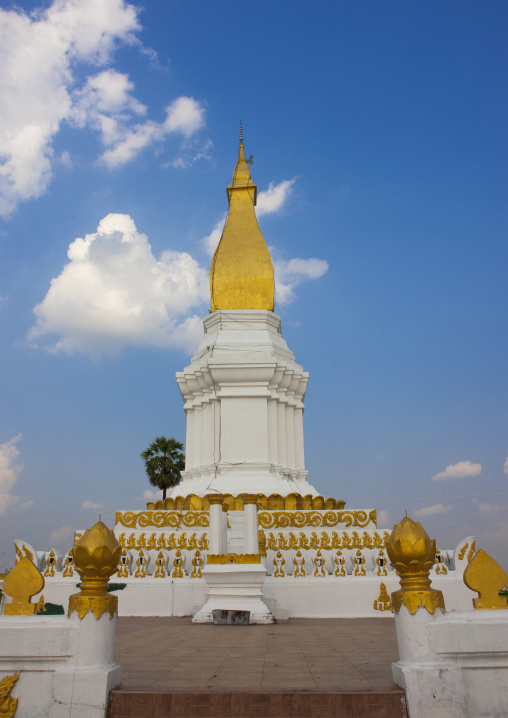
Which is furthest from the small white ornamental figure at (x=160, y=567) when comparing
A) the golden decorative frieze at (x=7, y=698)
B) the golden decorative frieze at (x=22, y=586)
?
the golden decorative frieze at (x=7, y=698)

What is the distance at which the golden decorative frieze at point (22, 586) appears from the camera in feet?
17.6

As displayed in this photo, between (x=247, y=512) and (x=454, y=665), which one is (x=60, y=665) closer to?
(x=454, y=665)

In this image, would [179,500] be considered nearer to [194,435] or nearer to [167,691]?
[194,435]

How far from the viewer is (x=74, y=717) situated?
16.2 feet

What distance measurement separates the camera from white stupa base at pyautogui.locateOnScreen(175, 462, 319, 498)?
1648 cm

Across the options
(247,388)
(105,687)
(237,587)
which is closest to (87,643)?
(105,687)

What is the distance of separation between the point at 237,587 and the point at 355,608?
3.10 meters

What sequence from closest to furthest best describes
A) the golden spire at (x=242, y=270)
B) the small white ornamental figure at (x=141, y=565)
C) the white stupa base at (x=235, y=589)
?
the white stupa base at (x=235, y=589) < the small white ornamental figure at (x=141, y=565) < the golden spire at (x=242, y=270)

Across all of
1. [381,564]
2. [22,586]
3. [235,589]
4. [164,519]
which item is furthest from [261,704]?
[164,519]

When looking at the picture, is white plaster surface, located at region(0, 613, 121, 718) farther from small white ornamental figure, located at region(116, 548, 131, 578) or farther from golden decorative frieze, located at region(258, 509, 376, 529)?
golden decorative frieze, located at region(258, 509, 376, 529)

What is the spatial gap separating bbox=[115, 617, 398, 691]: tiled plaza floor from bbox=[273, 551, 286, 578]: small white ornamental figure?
2.17 meters

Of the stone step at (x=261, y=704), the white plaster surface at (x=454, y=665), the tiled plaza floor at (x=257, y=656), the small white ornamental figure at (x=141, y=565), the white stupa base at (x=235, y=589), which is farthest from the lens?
the small white ornamental figure at (x=141, y=565)

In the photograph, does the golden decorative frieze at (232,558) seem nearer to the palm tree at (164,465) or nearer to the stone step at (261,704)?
the stone step at (261,704)

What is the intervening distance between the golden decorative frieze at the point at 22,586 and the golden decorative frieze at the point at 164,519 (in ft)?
30.3
